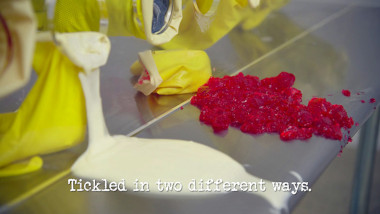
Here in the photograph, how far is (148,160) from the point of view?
601 mm

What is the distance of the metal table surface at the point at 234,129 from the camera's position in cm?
53

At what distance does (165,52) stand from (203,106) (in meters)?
0.17

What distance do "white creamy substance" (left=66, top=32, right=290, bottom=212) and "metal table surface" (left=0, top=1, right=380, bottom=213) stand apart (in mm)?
17

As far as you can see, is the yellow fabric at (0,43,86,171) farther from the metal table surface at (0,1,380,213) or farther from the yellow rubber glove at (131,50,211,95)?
the yellow rubber glove at (131,50,211,95)

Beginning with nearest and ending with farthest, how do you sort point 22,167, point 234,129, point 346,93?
1. point 22,167
2. point 234,129
3. point 346,93

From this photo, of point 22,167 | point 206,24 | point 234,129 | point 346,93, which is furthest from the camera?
point 206,24

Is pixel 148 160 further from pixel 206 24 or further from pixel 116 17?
pixel 206 24

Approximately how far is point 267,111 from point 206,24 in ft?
1.16

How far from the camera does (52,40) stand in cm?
57

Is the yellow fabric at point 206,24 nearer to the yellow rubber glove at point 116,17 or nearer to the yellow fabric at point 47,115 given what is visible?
the yellow rubber glove at point 116,17

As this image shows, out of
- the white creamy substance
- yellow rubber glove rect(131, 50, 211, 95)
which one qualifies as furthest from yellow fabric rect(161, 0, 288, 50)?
the white creamy substance

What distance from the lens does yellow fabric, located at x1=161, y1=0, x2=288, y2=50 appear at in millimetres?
945

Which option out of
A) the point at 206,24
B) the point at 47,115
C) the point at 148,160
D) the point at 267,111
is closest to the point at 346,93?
the point at 267,111

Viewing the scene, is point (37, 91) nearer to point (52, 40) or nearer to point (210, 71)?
point (52, 40)
